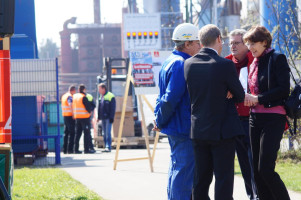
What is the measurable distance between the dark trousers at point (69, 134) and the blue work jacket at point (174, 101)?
13.5m

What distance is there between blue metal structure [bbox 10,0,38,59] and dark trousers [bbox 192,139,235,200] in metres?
10.6

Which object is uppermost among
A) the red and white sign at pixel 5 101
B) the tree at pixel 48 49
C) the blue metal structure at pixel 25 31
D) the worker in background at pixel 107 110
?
the tree at pixel 48 49

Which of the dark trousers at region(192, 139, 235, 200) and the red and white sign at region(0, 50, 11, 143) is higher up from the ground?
the red and white sign at region(0, 50, 11, 143)

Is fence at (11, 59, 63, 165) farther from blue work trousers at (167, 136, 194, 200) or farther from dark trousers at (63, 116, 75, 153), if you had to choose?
blue work trousers at (167, 136, 194, 200)

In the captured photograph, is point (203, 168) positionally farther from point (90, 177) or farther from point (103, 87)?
point (103, 87)

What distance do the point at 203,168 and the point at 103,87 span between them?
1424 cm

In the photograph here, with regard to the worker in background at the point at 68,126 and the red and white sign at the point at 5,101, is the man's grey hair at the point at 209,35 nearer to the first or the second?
A: the red and white sign at the point at 5,101

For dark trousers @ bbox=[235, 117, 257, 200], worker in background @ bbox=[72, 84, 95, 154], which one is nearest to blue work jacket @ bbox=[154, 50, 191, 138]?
dark trousers @ bbox=[235, 117, 257, 200]

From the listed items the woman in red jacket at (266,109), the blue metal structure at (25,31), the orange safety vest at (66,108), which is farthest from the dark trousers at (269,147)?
the orange safety vest at (66,108)

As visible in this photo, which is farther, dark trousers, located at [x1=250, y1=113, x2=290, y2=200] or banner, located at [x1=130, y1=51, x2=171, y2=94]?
banner, located at [x1=130, y1=51, x2=171, y2=94]

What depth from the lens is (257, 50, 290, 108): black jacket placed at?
6523 millimetres

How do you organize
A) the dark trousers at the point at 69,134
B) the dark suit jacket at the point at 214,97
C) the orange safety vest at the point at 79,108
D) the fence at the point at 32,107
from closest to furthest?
the dark suit jacket at the point at 214,97 → the fence at the point at 32,107 → the orange safety vest at the point at 79,108 → the dark trousers at the point at 69,134

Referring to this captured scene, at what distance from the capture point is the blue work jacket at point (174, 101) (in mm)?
6488

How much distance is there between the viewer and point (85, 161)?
16.4 metres
